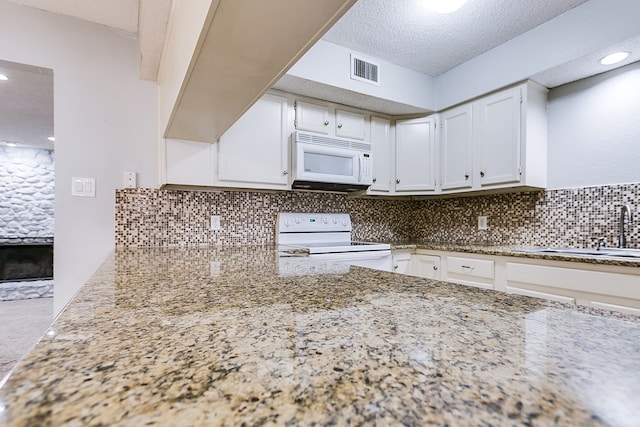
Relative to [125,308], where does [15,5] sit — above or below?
above

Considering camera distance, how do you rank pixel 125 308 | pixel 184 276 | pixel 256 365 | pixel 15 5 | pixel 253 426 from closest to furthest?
1. pixel 253 426
2. pixel 256 365
3. pixel 125 308
4. pixel 184 276
5. pixel 15 5

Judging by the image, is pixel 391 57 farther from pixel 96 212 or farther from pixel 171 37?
pixel 96 212

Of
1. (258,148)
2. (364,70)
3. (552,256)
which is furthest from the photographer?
(364,70)

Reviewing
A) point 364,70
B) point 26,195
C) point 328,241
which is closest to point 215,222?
point 328,241

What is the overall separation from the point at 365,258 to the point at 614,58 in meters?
2.09

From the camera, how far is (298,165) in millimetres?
2393

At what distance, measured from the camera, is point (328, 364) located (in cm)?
35

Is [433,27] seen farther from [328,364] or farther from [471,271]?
[328,364]

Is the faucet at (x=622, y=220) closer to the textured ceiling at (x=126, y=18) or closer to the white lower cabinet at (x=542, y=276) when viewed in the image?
the white lower cabinet at (x=542, y=276)

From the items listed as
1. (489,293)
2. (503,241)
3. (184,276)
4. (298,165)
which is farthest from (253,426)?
(503,241)

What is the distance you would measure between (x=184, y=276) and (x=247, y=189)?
1.57m

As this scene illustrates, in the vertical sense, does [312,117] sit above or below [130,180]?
above

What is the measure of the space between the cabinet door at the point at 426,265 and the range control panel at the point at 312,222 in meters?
0.66

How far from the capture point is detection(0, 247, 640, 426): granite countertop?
10.2 inches
